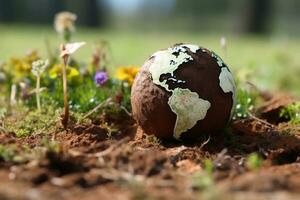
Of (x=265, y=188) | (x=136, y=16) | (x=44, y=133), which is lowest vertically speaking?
(x=136, y=16)

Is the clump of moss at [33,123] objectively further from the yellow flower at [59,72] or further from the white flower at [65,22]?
the white flower at [65,22]

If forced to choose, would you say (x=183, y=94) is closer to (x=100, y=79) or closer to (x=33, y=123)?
(x=33, y=123)

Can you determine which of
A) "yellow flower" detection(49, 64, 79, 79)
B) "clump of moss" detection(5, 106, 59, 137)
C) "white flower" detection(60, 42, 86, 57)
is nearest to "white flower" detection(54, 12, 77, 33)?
"yellow flower" detection(49, 64, 79, 79)

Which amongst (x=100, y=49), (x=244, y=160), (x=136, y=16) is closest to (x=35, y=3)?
(x=136, y=16)

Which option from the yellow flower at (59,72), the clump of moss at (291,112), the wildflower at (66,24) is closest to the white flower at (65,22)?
the wildflower at (66,24)

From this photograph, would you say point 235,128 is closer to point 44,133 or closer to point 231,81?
point 231,81

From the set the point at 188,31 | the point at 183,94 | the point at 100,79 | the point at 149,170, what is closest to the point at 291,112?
the point at 183,94
